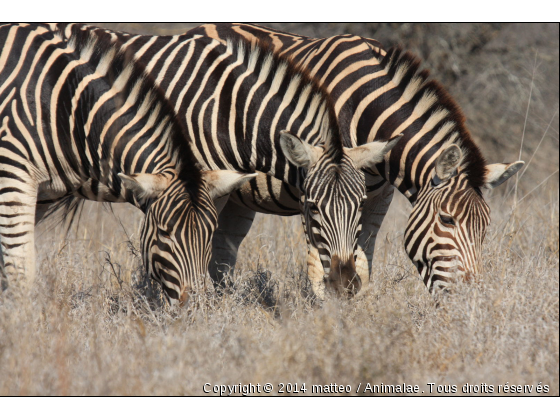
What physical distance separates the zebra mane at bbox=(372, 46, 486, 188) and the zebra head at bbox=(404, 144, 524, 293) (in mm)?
61

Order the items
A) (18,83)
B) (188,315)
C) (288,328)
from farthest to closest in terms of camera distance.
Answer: (18,83)
(188,315)
(288,328)

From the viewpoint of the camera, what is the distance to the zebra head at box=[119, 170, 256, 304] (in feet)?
13.0

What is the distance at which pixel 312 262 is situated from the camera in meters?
4.82

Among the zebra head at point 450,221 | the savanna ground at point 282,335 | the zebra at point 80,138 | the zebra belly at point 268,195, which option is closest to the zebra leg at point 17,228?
the zebra at point 80,138

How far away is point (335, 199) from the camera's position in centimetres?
424

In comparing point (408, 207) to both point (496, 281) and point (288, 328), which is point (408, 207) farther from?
point (288, 328)

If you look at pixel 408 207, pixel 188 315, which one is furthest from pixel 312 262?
pixel 408 207

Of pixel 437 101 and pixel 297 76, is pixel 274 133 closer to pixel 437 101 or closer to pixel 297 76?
pixel 297 76

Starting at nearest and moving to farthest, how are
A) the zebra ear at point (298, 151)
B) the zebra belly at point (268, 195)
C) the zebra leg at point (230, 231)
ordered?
the zebra ear at point (298, 151) → the zebra belly at point (268, 195) → the zebra leg at point (230, 231)

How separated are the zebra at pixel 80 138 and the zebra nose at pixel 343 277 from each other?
873 mm

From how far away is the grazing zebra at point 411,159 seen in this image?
4227mm

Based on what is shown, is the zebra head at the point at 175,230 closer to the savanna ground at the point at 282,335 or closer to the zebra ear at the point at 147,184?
the zebra ear at the point at 147,184

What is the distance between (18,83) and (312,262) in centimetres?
265

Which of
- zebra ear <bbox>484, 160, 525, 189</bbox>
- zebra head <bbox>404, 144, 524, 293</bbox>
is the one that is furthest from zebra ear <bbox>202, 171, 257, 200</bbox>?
zebra ear <bbox>484, 160, 525, 189</bbox>
